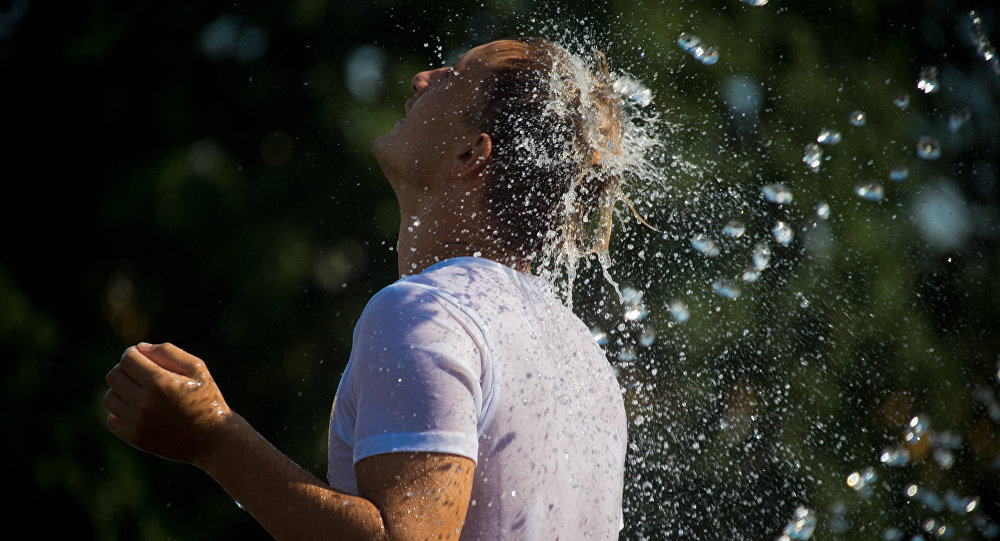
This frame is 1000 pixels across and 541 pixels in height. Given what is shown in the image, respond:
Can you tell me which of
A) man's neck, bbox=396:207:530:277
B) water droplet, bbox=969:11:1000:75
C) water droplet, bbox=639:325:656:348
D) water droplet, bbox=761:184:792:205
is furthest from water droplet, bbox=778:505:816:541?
man's neck, bbox=396:207:530:277

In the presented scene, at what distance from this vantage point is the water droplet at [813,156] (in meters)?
5.74

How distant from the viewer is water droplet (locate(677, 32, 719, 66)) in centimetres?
545

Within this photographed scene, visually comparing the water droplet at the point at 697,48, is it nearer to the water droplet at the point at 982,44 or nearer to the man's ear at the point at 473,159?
the water droplet at the point at 982,44

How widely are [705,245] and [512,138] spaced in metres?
4.03

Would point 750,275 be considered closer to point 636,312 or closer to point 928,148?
point 636,312

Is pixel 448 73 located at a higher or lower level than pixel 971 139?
higher

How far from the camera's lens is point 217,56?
19.5ft

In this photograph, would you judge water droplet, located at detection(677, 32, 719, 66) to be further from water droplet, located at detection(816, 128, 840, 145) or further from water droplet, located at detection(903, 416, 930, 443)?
water droplet, located at detection(903, 416, 930, 443)

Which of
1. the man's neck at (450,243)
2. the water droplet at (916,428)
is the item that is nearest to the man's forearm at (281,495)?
the man's neck at (450,243)

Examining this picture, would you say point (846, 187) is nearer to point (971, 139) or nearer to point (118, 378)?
point (971, 139)

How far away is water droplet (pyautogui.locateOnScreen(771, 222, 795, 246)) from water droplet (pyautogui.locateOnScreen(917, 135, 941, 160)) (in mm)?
1039

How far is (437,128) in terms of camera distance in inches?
77.3

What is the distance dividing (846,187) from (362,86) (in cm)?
329

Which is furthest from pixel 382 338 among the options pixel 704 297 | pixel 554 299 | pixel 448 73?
pixel 704 297
